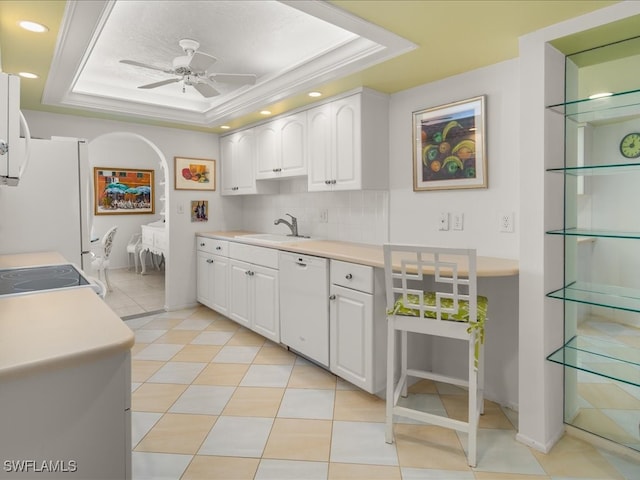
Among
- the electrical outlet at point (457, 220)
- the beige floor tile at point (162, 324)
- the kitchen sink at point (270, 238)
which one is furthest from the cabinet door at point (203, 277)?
the electrical outlet at point (457, 220)

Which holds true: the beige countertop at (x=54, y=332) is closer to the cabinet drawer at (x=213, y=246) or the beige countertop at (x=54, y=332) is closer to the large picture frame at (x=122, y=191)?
the cabinet drawer at (x=213, y=246)

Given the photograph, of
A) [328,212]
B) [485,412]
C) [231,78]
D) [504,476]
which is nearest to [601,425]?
[485,412]

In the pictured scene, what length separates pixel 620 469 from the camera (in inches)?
70.6

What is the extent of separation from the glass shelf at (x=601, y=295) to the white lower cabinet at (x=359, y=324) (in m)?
0.92

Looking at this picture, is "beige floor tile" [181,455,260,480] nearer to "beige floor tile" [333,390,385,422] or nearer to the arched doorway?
"beige floor tile" [333,390,385,422]

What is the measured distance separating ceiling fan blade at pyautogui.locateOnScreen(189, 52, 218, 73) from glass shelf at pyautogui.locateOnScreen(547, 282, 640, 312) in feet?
7.60

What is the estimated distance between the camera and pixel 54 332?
1032 millimetres

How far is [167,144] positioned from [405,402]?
3.56 m

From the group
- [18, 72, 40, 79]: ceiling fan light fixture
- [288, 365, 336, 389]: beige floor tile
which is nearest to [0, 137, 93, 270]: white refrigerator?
[18, 72, 40, 79]: ceiling fan light fixture

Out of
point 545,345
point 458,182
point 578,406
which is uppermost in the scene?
point 458,182

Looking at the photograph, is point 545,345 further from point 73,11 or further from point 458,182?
point 73,11

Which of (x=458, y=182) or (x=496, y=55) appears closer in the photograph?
(x=496, y=55)

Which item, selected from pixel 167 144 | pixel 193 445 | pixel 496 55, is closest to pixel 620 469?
pixel 193 445

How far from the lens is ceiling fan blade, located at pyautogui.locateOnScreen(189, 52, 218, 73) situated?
235 cm
